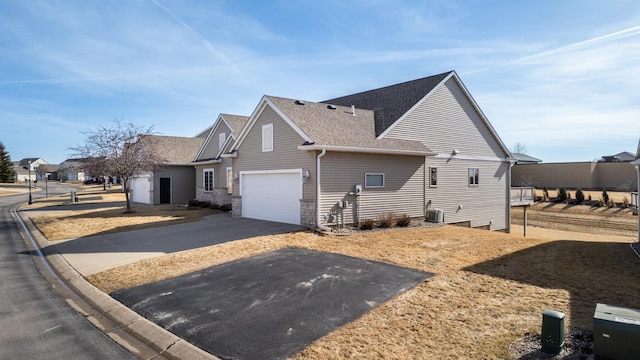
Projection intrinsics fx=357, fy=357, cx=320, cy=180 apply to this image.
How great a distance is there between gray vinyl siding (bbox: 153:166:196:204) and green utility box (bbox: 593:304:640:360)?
94.6 ft

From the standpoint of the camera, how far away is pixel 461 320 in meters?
5.37

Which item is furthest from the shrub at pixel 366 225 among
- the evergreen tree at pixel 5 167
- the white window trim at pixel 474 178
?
the evergreen tree at pixel 5 167

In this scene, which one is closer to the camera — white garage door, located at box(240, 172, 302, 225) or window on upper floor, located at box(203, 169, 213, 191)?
white garage door, located at box(240, 172, 302, 225)

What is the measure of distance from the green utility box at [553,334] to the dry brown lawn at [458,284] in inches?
18.6

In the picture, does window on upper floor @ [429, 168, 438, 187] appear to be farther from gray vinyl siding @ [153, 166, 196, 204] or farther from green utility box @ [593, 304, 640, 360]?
gray vinyl siding @ [153, 166, 196, 204]

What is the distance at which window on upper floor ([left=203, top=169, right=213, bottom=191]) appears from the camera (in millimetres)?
26250

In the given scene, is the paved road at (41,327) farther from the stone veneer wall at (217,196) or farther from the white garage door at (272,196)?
the stone veneer wall at (217,196)

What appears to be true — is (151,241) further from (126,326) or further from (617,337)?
(617,337)

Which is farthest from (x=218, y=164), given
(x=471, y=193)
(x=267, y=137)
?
(x=471, y=193)

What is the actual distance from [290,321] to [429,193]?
45.6 feet

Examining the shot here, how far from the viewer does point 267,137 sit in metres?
16.5

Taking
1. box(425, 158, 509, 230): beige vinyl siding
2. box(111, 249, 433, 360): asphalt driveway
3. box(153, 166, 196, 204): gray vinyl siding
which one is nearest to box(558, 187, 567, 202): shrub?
box(425, 158, 509, 230): beige vinyl siding

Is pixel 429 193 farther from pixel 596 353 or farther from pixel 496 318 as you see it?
pixel 596 353

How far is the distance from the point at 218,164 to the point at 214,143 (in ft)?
8.09
